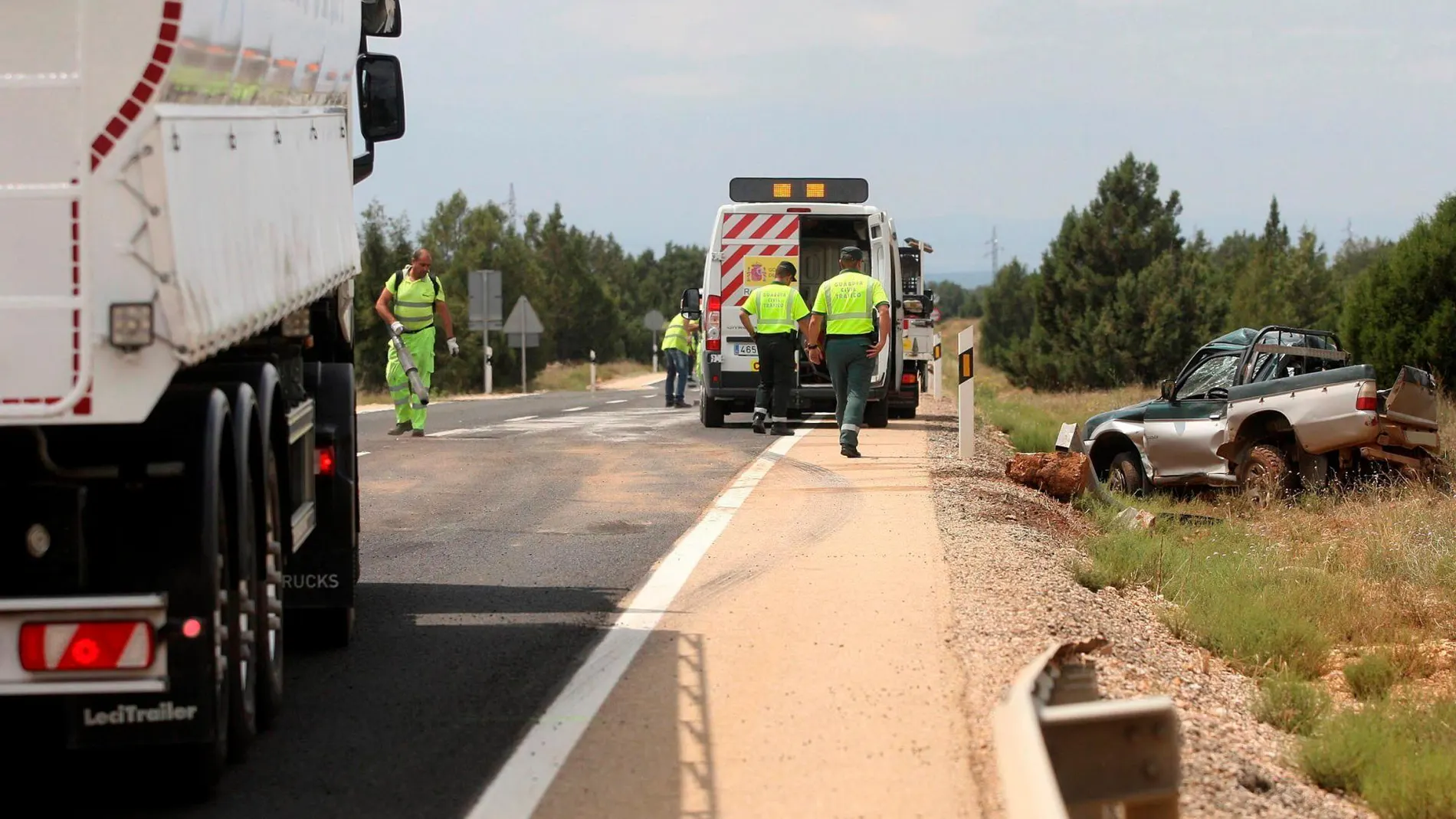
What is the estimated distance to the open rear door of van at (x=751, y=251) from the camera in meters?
20.3

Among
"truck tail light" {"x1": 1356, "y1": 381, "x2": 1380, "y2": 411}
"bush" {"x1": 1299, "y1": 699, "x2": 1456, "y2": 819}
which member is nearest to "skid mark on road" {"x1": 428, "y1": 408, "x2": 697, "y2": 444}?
"truck tail light" {"x1": 1356, "y1": 381, "x2": 1380, "y2": 411}

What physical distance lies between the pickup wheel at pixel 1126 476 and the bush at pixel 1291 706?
381 inches

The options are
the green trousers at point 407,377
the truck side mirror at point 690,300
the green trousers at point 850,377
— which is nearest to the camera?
the green trousers at point 850,377

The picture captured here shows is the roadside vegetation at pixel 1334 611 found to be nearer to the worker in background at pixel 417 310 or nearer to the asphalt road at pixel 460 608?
the asphalt road at pixel 460 608

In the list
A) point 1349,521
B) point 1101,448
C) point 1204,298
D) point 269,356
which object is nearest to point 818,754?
point 269,356

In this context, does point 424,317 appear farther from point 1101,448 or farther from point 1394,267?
point 1394,267

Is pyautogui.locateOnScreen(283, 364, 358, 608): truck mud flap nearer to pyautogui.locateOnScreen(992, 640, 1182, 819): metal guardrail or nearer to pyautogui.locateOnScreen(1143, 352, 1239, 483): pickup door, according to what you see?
pyautogui.locateOnScreen(992, 640, 1182, 819): metal guardrail

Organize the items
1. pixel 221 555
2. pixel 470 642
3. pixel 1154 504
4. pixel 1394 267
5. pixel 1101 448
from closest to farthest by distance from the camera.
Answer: pixel 221 555 < pixel 470 642 < pixel 1154 504 < pixel 1101 448 < pixel 1394 267

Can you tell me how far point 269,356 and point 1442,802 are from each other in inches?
176

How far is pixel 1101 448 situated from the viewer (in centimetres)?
1836

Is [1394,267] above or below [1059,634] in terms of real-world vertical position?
above

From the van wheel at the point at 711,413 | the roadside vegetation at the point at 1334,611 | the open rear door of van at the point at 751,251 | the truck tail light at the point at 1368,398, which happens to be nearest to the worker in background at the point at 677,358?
the van wheel at the point at 711,413

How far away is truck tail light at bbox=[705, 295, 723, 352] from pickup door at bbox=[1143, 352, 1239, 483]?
17.7 feet

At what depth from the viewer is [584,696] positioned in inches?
255
